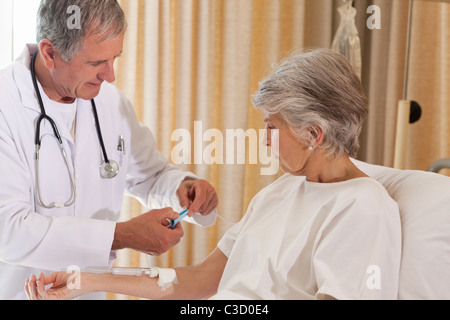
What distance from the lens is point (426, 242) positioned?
4.19ft

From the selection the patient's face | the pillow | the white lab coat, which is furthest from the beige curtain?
the pillow

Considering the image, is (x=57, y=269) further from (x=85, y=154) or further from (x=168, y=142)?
(x=168, y=142)

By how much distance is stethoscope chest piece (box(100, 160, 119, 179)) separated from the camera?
1.72 metres

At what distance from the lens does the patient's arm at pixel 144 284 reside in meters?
1.37

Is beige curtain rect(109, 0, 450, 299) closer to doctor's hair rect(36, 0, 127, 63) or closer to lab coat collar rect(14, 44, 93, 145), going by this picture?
lab coat collar rect(14, 44, 93, 145)

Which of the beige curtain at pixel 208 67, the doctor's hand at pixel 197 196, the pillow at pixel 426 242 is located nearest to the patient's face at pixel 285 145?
the pillow at pixel 426 242

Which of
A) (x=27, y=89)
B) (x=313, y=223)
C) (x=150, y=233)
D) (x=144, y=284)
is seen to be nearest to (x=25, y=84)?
(x=27, y=89)

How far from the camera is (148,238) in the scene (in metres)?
1.50

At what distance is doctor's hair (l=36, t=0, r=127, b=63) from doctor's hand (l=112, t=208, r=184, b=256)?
1.66 feet

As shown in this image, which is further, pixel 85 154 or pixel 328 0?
pixel 328 0

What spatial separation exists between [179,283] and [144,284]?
0.11 metres

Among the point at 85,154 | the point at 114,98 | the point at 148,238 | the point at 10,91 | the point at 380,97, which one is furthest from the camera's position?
the point at 380,97
